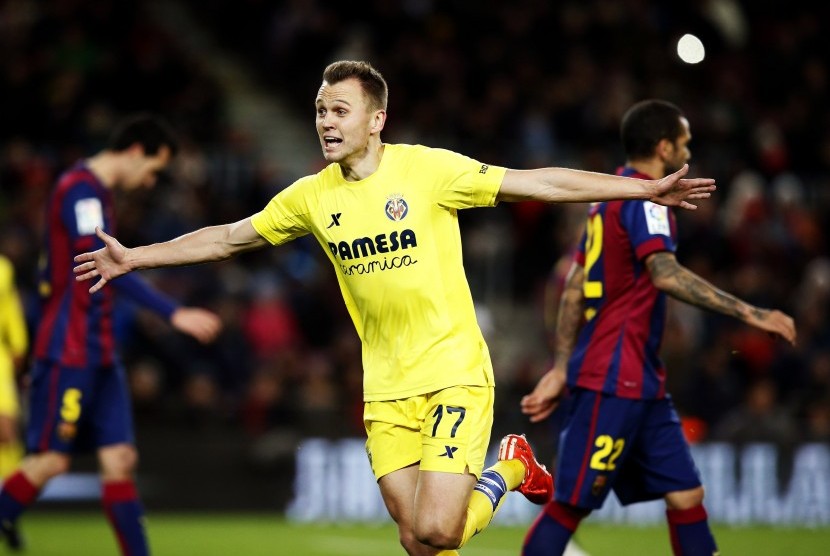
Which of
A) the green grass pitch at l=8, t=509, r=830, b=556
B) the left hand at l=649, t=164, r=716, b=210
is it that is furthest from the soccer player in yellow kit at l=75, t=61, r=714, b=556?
the green grass pitch at l=8, t=509, r=830, b=556

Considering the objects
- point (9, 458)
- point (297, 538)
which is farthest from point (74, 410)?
point (9, 458)

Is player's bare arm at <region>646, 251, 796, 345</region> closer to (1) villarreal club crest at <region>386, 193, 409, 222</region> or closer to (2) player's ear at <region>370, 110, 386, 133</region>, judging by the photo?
(1) villarreal club crest at <region>386, 193, 409, 222</region>

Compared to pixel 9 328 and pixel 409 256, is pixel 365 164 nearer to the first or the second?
pixel 409 256

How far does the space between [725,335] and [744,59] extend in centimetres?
568

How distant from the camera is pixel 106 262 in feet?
19.3

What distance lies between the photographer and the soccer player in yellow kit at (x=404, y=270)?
232 inches

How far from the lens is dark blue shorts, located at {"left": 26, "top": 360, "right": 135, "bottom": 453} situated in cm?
781

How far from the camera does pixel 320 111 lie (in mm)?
6059

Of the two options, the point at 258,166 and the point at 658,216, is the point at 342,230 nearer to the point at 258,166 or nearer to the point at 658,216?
the point at 658,216

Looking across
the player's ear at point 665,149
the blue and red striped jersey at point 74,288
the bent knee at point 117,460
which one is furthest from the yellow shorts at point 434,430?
the blue and red striped jersey at point 74,288

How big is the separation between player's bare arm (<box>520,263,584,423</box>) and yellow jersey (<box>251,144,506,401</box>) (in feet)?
3.31

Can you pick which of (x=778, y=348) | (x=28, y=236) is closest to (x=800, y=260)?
(x=778, y=348)

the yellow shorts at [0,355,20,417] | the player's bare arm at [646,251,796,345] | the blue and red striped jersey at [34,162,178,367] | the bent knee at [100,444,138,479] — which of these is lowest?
the bent knee at [100,444,138,479]

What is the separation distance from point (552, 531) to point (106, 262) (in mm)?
2543
